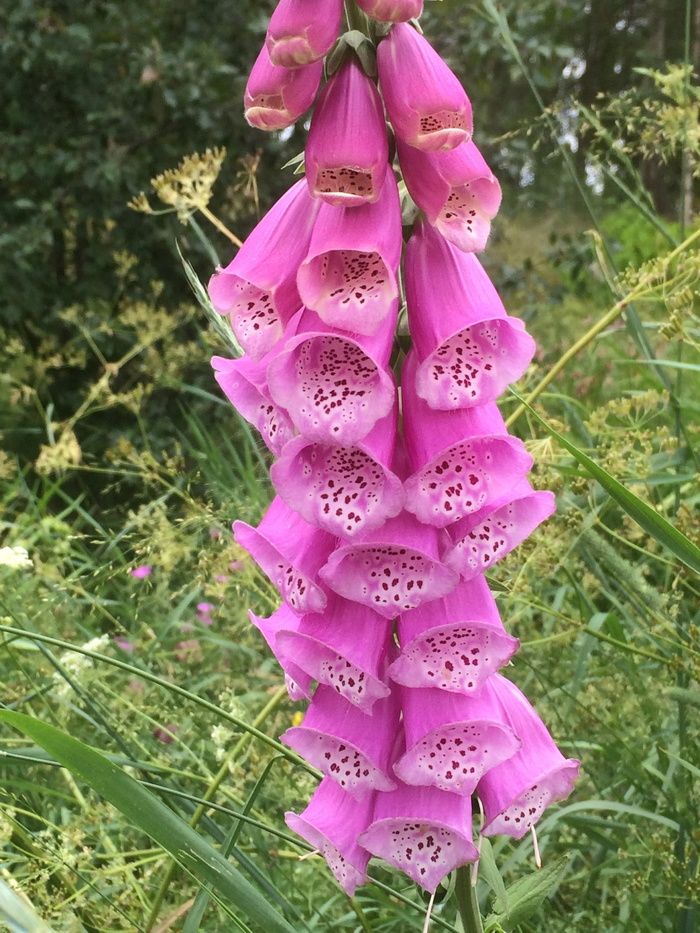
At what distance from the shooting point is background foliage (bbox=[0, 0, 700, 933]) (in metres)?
1.13

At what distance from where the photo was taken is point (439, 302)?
77 centimetres

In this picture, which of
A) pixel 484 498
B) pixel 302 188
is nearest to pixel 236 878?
pixel 484 498

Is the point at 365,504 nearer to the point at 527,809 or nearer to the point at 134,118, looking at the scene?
the point at 527,809

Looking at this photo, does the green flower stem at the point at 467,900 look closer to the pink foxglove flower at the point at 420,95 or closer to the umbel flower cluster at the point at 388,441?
the umbel flower cluster at the point at 388,441

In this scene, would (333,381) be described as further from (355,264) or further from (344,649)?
(344,649)

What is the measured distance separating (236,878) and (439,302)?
1.62ft

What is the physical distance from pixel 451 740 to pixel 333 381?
0.33 meters

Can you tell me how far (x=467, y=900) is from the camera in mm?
807

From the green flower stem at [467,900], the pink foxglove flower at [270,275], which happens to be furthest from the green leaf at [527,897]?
the pink foxglove flower at [270,275]

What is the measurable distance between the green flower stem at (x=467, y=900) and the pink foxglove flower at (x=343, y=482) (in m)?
0.33

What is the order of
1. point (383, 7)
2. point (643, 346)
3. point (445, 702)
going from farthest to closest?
point (643, 346)
point (445, 702)
point (383, 7)

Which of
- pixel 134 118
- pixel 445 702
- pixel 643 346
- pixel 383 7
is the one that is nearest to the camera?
pixel 383 7

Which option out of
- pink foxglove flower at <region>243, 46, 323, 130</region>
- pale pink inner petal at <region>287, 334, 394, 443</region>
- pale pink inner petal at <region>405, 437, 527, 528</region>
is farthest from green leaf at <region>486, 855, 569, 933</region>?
pink foxglove flower at <region>243, 46, 323, 130</region>

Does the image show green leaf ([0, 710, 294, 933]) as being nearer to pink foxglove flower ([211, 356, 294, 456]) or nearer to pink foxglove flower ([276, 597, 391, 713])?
pink foxglove flower ([276, 597, 391, 713])
